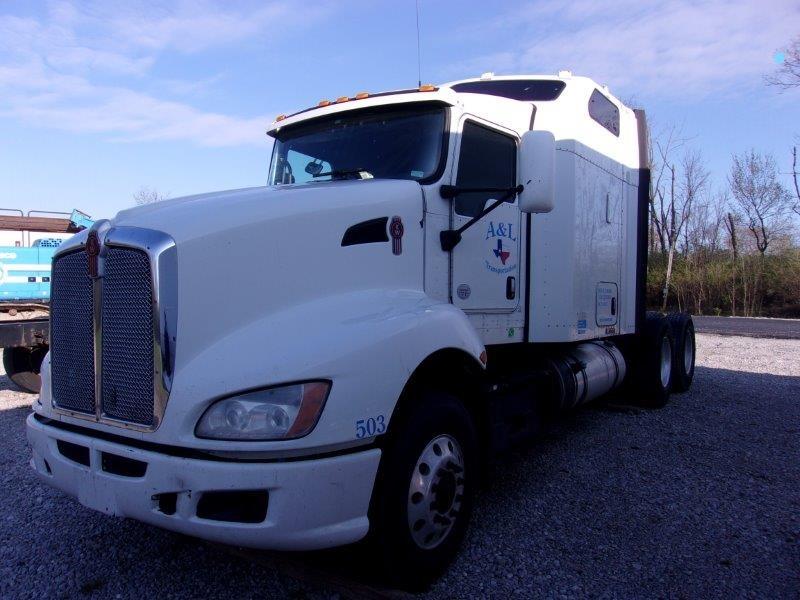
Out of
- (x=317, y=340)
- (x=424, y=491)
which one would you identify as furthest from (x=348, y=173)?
(x=424, y=491)

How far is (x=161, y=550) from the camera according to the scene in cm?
363

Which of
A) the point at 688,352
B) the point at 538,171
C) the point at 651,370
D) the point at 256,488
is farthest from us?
the point at 688,352

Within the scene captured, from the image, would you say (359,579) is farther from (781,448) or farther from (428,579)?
(781,448)

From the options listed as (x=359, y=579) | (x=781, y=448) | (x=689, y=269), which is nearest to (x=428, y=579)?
(x=359, y=579)

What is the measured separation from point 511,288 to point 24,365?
6194 millimetres

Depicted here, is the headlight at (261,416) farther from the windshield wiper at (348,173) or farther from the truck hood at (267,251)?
the windshield wiper at (348,173)

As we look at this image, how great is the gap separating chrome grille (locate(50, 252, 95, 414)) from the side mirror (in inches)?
99.7

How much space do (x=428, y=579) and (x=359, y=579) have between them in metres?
0.36

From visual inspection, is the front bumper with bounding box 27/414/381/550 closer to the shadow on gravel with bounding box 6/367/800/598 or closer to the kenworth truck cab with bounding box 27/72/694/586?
the kenworth truck cab with bounding box 27/72/694/586

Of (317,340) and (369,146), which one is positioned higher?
(369,146)

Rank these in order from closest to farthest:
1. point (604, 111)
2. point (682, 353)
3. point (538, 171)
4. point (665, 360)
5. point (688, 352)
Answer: point (538, 171) < point (604, 111) < point (665, 360) < point (682, 353) < point (688, 352)

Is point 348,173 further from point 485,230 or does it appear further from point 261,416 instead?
point 261,416

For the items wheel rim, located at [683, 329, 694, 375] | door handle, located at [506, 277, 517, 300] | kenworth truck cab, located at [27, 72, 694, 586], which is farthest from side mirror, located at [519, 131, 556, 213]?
wheel rim, located at [683, 329, 694, 375]

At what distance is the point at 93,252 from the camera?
2967 millimetres
